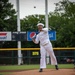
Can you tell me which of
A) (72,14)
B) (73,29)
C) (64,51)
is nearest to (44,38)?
(64,51)

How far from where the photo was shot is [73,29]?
41562 millimetres

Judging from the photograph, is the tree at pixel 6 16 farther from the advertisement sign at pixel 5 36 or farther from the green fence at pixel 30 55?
the green fence at pixel 30 55

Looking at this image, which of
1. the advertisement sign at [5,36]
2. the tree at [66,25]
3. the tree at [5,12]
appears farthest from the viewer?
the tree at [66,25]

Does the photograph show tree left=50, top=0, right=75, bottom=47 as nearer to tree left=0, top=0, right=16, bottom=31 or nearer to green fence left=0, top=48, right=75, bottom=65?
tree left=0, top=0, right=16, bottom=31

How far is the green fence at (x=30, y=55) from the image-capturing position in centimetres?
2417

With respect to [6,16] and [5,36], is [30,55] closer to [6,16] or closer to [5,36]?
[5,36]

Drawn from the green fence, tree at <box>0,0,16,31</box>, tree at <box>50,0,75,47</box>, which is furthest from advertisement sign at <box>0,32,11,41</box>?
tree at <box>50,0,75,47</box>

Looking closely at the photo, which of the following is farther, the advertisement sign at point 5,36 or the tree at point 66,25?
the tree at point 66,25

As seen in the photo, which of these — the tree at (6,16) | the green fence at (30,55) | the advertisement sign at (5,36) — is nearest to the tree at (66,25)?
the tree at (6,16)

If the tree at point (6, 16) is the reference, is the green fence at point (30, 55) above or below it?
below

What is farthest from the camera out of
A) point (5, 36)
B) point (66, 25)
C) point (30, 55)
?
point (66, 25)

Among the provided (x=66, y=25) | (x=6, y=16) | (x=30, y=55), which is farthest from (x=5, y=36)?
(x=66, y=25)

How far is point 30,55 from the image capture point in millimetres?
25031

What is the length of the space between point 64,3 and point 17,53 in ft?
77.0
